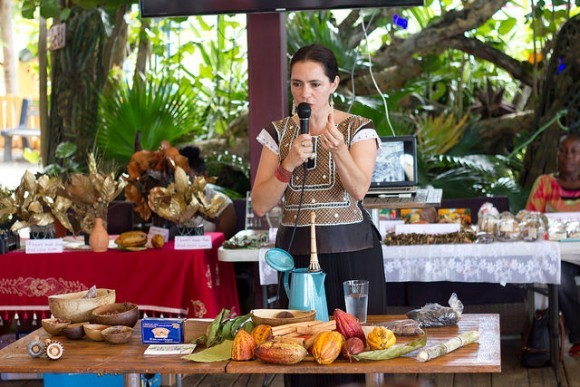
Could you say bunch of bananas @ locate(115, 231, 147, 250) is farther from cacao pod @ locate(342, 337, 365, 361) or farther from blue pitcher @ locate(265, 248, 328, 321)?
cacao pod @ locate(342, 337, 365, 361)

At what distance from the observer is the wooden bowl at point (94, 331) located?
282cm

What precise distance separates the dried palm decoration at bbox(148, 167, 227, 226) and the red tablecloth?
171mm

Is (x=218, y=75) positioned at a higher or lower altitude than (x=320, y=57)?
higher

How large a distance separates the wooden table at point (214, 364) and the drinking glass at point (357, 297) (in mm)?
193

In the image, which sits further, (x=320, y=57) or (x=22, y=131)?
(x=22, y=131)

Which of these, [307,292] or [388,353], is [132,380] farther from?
[388,353]

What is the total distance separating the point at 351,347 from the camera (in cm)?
251

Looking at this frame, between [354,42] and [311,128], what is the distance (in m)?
4.99

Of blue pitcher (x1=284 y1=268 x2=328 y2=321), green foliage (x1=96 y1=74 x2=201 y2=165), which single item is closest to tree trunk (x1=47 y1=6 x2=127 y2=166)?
green foliage (x1=96 y1=74 x2=201 y2=165)

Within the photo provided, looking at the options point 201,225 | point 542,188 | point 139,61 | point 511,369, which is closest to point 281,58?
point 201,225

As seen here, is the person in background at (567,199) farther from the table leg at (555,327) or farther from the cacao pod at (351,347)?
the cacao pod at (351,347)

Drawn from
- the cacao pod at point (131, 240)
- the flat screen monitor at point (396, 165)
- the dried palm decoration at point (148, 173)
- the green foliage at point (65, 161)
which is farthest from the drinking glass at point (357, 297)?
the green foliage at point (65, 161)

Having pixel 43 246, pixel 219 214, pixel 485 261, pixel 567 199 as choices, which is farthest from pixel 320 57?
pixel 567 199

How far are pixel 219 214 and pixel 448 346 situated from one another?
3.04 m
